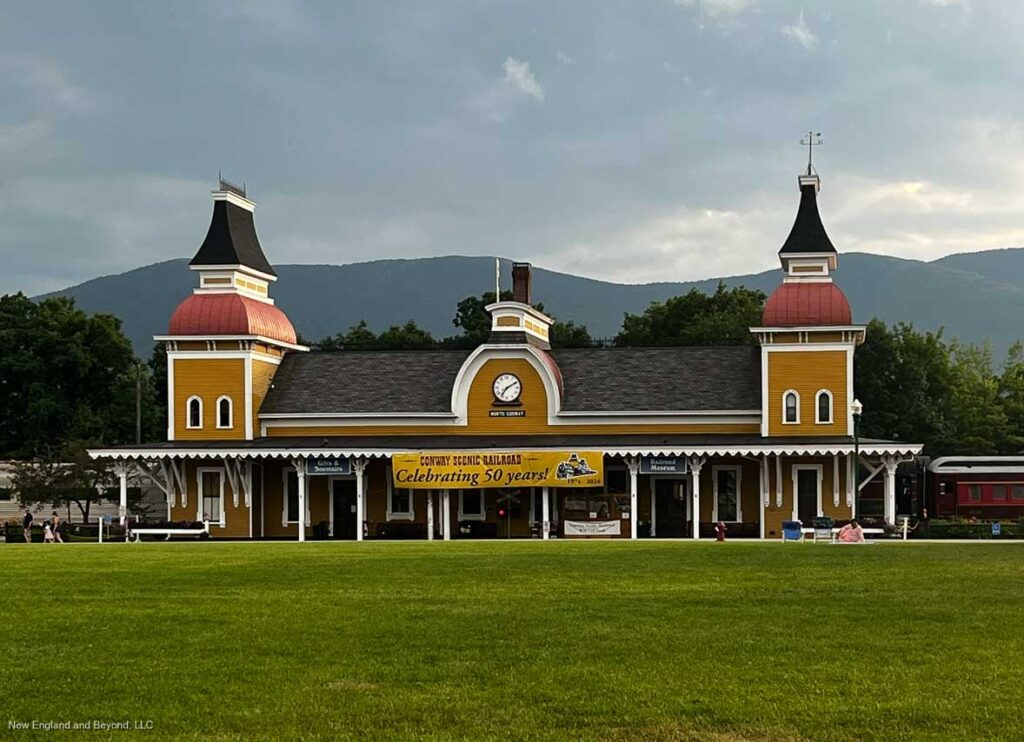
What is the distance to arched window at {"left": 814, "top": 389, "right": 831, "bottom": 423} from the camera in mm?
53688

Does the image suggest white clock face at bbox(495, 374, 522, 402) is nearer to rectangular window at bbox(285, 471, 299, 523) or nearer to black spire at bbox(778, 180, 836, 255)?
rectangular window at bbox(285, 471, 299, 523)

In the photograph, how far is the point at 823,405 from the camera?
53750mm

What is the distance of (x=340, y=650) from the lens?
51.1 feet

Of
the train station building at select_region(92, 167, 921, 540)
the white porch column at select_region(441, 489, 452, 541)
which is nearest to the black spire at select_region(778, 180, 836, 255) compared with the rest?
the train station building at select_region(92, 167, 921, 540)

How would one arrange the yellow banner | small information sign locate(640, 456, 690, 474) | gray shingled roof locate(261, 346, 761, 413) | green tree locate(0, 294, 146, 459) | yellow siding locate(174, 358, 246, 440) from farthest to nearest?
green tree locate(0, 294, 146, 459), yellow siding locate(174, 358, 246, 440), gray shingled roof locate(261, 346, 761, 413), small information sign locate(640, 456, 690, 474), the yellow banner

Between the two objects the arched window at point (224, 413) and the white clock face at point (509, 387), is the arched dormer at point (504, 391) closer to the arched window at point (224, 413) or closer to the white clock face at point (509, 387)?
the white clock face at point (509, 387)

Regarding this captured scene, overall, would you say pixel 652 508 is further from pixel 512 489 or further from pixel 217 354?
pixel 217 354

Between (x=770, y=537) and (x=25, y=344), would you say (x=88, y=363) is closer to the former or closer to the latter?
(x=25, y=344)

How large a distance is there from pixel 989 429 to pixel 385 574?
58.4 m

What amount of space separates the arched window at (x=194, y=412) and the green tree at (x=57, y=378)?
2454cm

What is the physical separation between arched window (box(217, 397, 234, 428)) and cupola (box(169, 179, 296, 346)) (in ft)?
8.05

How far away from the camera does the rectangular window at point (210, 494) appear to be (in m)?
55.2

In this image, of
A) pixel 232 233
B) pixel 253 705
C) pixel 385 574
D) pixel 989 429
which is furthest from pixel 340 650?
pixel 989 429

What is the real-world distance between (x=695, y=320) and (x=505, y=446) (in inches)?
1347
